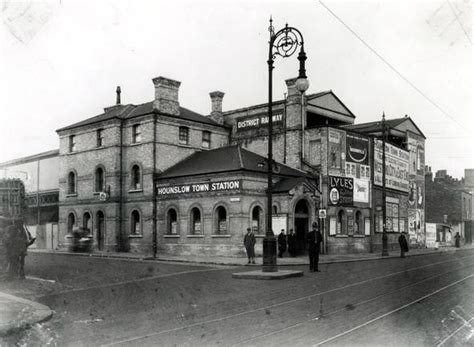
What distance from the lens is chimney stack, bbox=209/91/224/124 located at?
129 feet

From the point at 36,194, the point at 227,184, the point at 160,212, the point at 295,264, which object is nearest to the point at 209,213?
the point at 227,184

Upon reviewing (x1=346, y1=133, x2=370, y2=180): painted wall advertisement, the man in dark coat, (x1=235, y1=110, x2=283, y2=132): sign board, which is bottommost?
the man in dark coat

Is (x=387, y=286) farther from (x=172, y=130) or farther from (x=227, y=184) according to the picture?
(x=172, y=130)

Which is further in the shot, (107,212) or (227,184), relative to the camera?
(107,212)

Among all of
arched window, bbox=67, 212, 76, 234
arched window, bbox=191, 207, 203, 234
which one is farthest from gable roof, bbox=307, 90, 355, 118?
arched window, bbox=67, 212, 76, 234

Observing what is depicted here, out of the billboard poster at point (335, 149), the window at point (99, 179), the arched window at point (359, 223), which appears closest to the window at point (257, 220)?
the billboard poster at point (335, 149)

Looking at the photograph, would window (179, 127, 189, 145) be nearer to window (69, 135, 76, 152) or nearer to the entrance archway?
window (69, 135, 76, 152)

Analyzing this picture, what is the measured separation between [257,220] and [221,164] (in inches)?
158

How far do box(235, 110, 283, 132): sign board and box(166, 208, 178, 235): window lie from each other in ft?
30.7

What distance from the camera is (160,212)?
3259cm

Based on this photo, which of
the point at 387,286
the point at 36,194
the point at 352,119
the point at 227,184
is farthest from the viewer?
the point at 36,194

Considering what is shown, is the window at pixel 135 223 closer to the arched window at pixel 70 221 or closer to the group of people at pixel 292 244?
the arched window at pixel 70 221

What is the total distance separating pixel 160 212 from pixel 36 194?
18061mm

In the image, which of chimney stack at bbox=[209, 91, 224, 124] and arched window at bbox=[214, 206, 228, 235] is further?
chimney stack at bbox=[209, 91, 224, 124]
